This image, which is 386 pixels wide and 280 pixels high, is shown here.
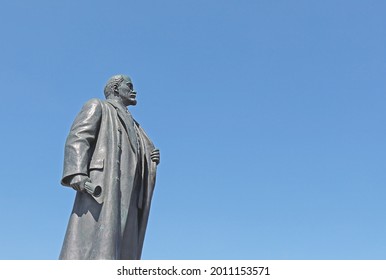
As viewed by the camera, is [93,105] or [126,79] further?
[126,79]

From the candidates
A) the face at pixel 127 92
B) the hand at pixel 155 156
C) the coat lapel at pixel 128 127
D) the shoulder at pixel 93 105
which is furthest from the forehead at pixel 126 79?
the hand at pixel 155 156

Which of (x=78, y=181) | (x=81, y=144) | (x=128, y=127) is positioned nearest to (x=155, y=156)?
(x=128, y=127)

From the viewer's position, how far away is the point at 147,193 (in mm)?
12375

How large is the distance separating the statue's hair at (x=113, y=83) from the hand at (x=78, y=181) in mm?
2166

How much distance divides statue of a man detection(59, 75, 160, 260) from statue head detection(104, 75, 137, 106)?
24 cm

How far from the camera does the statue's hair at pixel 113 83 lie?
43.1 ft

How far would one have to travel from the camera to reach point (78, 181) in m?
11.4

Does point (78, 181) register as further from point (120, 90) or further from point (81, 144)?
point (120, 90)

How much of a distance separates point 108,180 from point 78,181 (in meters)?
0.49

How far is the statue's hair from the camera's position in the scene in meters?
13.1
